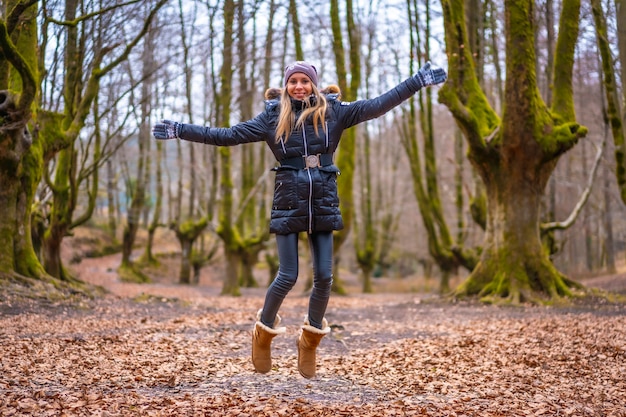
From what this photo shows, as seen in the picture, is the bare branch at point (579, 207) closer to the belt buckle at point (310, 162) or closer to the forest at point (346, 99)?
the forest at point (346, 99)

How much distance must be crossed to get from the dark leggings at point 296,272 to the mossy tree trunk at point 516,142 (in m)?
7.68

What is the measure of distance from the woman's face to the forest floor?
2355mm

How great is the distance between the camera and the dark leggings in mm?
4660

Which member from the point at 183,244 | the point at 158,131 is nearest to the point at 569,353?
the point at 158,131

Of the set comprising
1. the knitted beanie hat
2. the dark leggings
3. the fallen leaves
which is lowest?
the fallen leaves

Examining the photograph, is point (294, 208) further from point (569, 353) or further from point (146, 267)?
point (146, 267)

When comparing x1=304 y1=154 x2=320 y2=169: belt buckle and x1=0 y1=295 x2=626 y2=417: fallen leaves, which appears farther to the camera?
x1=304 y1=154 x2=320 y2=169: belt buckle

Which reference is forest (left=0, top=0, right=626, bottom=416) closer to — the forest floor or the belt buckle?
the forest floor

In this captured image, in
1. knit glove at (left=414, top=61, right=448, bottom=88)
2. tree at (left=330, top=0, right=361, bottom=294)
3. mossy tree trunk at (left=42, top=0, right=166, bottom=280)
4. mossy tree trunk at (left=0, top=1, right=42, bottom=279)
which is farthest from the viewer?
tree at (left=330, top=0, right=361, bottom=294)

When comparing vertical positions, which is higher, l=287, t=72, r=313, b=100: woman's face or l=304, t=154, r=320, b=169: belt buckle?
l=287, t=72, r=313, b=100: woman's face

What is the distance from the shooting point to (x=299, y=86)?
4.82m

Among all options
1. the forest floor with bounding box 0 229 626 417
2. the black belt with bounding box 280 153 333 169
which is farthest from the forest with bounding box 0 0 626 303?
the black belt with bounding box 280 153 333 169

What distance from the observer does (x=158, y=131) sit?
468 centimetres

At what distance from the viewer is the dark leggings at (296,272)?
466cm
